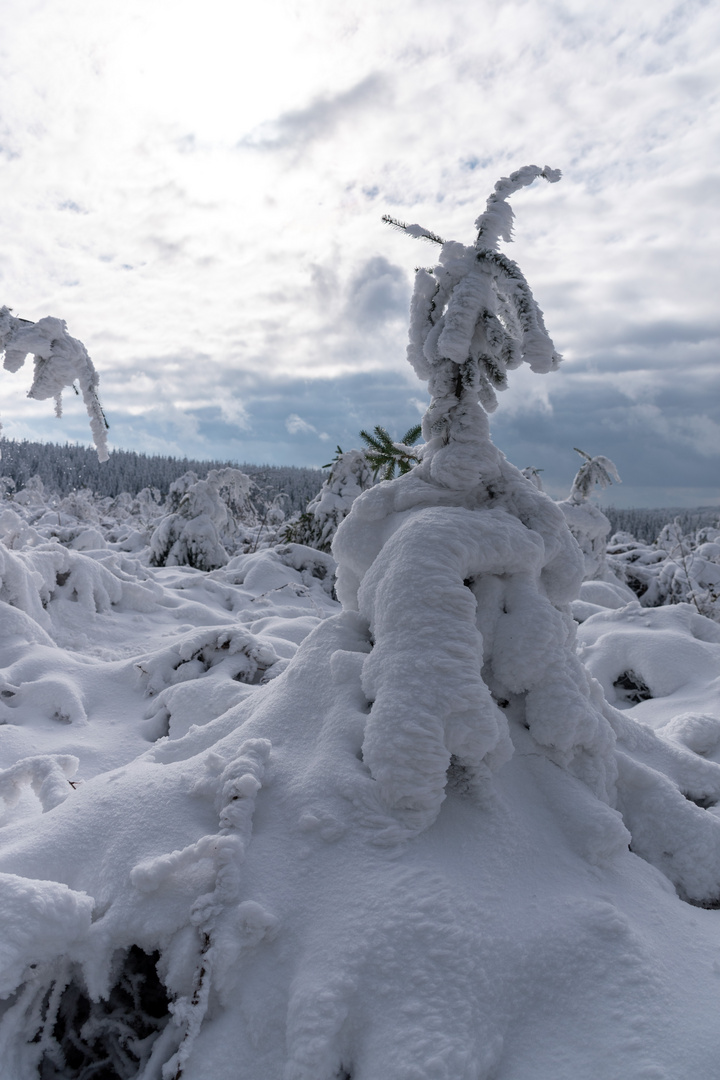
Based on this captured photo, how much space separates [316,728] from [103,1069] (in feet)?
3.91

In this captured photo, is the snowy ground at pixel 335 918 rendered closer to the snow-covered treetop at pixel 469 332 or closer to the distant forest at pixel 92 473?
the snow-covered treetop at pixel 469 332

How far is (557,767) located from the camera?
2.46m

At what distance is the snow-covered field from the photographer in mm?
1550

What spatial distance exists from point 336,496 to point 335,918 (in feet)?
37.7

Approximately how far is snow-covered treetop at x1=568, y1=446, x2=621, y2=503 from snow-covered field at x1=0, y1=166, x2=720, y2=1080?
9.29 m

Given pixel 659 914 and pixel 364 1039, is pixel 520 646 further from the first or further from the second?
pixel 364 1039

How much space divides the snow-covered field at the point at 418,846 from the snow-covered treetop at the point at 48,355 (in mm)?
2479

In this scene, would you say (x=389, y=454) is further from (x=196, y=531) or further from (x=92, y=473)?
(x=92, y=473)

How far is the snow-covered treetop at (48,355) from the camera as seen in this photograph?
3963 millimetres

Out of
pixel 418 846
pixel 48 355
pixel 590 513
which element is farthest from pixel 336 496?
pixel 418 846

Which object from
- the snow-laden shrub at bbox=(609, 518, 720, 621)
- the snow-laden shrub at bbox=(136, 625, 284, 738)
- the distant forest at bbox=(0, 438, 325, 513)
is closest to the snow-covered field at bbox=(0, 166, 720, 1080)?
the snow-laden shrub at bbox=(136, 625, 284, 738)

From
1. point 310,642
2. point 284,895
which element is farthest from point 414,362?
point 284,895

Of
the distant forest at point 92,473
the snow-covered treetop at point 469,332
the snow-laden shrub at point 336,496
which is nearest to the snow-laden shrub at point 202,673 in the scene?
the snow-covered treetop at point 469,332

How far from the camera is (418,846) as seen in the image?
6.37 feet
